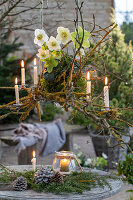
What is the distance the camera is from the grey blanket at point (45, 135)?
425 centimetres

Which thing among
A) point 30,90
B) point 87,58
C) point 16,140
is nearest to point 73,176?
point 30,90

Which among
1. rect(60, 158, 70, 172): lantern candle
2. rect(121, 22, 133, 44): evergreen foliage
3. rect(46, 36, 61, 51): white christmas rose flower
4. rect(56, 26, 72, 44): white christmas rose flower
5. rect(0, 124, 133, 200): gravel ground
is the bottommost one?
rect(0, 124, 133, 200): gravel ground

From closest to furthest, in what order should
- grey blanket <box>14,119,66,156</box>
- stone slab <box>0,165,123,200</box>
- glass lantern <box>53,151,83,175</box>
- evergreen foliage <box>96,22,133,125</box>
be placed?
stone slab <box>0,165,123,200</box> → glass lantern <box>53,151,83,175</box> → evergreen foliage <box>96,22,133,125</box> → grey blanket <box>14,119,66,156</box>

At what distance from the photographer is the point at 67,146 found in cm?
468

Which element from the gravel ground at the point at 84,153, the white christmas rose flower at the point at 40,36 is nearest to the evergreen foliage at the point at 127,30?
the gravel ground at the point at 84,153

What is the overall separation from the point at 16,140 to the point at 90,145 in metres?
1.81

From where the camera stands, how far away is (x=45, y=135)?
4.31 m

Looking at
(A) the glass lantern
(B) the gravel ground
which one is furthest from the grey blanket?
(A) the glass lantern

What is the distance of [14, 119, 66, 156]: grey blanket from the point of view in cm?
425

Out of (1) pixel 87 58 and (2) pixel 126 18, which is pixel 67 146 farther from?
(2) pixel 126 18

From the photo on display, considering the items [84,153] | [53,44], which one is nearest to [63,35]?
[53,44]

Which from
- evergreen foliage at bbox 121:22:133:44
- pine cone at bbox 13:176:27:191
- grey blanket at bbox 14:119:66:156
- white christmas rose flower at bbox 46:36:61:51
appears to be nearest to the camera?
white christmas rose flower at bbox 46:36:61:51

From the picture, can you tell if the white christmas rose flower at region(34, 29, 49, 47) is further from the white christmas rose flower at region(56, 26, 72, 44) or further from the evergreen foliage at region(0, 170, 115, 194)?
the evergreen foliage at region(0, 170, 115, 194)

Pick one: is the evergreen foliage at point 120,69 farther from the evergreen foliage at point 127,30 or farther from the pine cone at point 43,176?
the evergreen foliage at point 127,30
